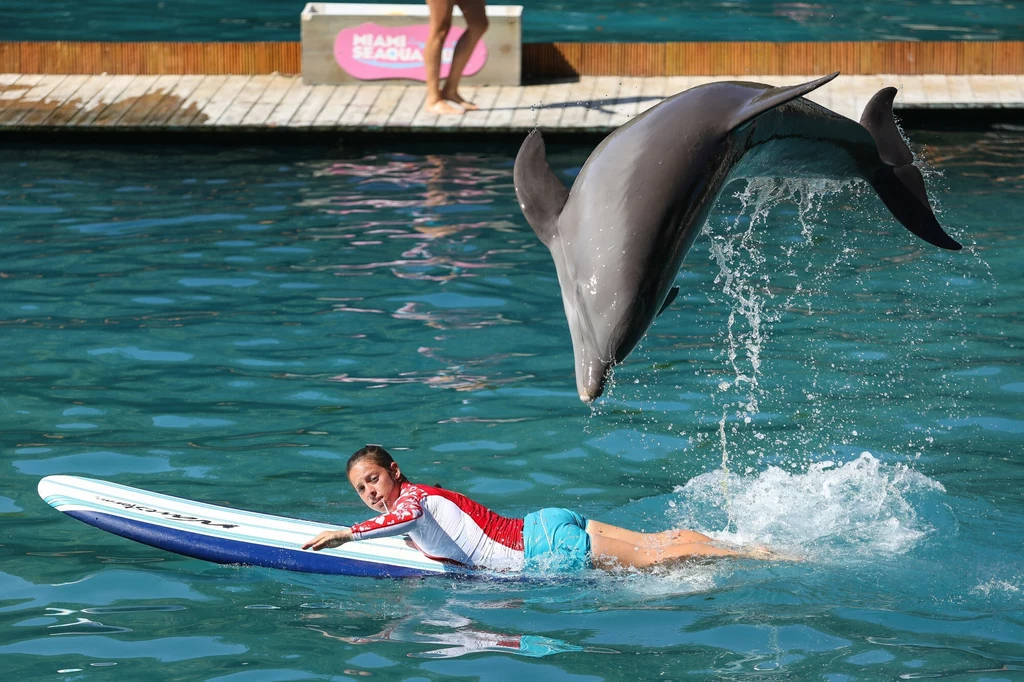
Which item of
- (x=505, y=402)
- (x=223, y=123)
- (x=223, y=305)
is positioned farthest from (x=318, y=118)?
(x=505, y=402)

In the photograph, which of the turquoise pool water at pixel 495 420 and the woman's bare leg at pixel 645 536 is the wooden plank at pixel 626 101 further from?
the woman's bare leg at pixel 645 536

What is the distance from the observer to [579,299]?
468 cm

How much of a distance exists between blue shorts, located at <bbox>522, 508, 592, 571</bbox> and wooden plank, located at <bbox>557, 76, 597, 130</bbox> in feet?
26.3

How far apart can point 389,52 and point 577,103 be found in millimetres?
2194

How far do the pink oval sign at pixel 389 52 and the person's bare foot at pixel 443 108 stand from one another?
0.72 meters

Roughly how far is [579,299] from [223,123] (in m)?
10.0

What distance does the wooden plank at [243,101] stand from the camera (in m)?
14.0

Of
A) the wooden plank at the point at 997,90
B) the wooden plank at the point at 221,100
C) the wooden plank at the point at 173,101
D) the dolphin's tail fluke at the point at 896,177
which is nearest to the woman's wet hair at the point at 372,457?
the dolphin's tail fluke at the point at 896,177

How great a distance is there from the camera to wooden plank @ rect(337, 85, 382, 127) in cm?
1388

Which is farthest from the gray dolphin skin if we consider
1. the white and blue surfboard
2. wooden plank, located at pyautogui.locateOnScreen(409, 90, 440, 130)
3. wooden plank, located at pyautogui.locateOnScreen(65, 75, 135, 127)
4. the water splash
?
wooden plank, located at pyautogui.locateOnScreen(65, 75, 135, 127)

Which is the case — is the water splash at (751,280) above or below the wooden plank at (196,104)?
below

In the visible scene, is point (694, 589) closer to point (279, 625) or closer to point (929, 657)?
point (929, 657)

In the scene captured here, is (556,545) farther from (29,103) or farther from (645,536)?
(29,103)

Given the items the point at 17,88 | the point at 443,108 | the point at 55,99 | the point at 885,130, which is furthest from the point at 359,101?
the point at 885,130
